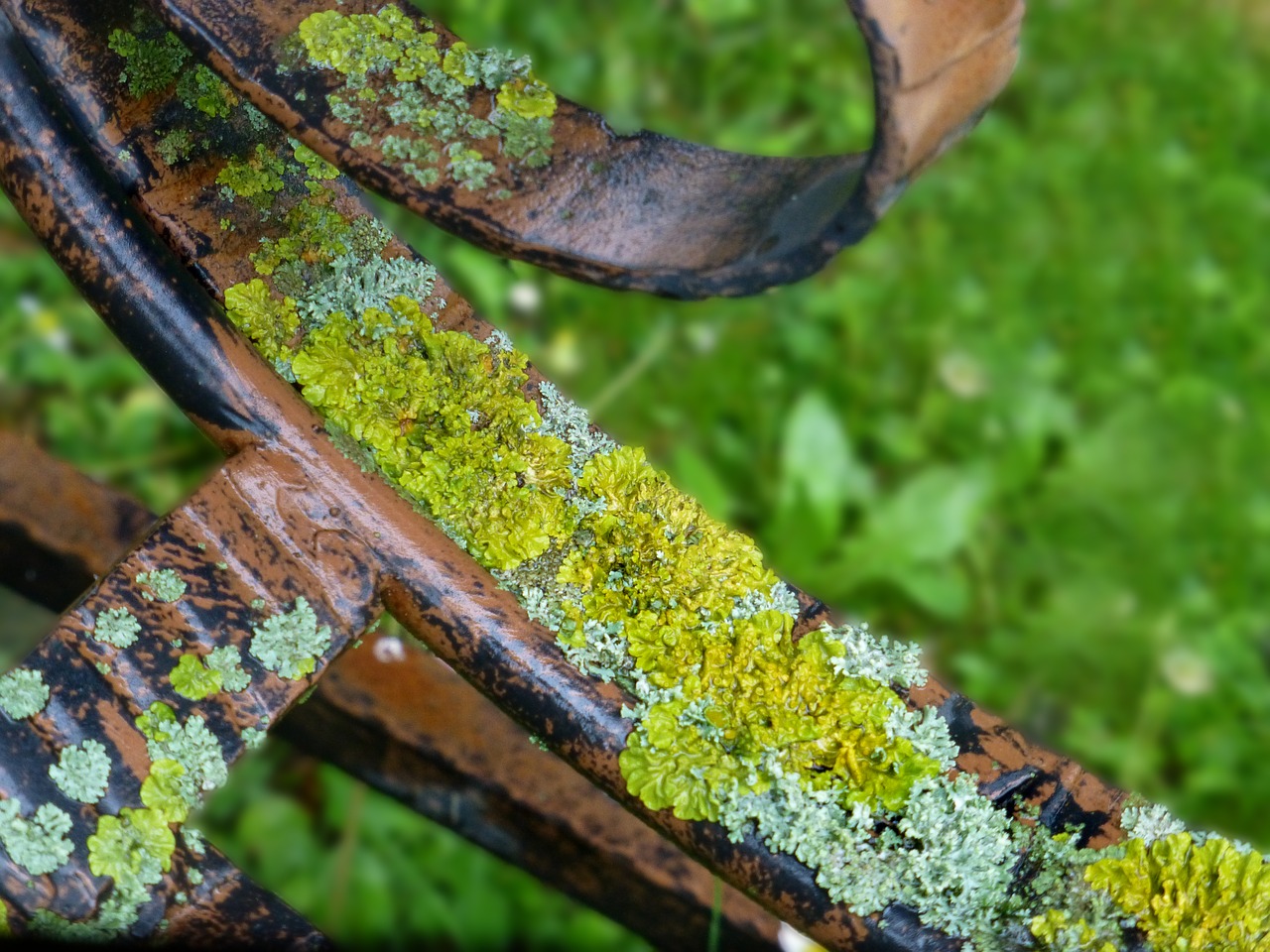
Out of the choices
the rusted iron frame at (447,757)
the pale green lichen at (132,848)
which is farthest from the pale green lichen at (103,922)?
the rusted iron frame at (447,757)

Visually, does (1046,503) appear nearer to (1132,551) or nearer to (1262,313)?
(1132,551)

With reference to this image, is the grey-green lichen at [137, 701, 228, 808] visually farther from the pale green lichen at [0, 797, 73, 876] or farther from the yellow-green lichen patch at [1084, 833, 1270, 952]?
the yellow-green lichen patch at [1084, 833, 1270, 952]

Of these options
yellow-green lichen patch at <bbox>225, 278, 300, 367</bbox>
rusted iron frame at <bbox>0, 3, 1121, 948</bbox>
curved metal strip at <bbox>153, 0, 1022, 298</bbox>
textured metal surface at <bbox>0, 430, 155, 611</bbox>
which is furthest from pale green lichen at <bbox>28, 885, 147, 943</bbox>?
textured metal surface at <bbox>0, 430, 155, 611</bbox>

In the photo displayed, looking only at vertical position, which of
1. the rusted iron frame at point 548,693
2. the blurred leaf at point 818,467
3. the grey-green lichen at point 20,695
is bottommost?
the grey-green lichen at point 20,695

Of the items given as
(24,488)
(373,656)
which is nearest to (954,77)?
(373,656)

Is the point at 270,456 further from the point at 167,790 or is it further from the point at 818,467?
the point at 818,467

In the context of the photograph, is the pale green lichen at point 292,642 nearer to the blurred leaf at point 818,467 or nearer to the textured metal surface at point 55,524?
the textured metal surface at point 55,524

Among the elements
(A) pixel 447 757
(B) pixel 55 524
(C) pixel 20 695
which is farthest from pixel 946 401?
(C) pixel 20 695
